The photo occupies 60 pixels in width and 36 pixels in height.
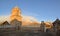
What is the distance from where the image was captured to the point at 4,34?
20594mm

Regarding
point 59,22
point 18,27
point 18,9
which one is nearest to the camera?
point 18,27

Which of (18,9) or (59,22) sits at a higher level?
(18,9)

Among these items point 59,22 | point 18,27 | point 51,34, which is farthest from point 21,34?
point 59,22

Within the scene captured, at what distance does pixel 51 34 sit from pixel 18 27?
31.2ft

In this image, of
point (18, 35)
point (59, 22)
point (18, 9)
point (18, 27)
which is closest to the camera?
point (18, 35)

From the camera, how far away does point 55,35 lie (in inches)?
800

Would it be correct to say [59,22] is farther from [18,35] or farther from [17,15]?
[17,15]

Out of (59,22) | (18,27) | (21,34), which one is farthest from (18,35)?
(59,22)

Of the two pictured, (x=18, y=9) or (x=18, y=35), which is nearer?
(x=18, y=35)

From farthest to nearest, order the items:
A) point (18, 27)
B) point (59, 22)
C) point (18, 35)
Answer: point (59, 22)
point (18, 27)
point (18, 35)

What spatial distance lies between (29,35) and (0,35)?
4.31 m

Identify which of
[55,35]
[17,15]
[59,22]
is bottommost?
[55,35]

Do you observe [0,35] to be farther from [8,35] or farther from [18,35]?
[18,35]

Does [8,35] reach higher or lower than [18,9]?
lower
